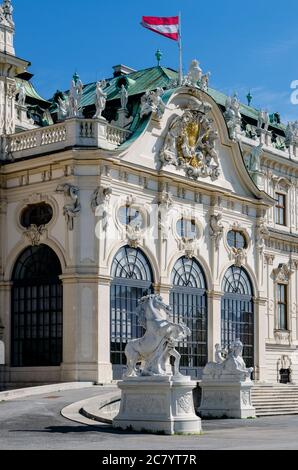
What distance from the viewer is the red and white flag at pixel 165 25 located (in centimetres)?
4528

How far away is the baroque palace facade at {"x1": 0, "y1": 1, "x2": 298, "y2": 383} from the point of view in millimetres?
38875

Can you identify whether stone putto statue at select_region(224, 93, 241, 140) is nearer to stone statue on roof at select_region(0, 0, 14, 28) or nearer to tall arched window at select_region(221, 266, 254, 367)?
tall arched window at select_region(221, 266, 254, 367)

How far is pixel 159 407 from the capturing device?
939 inches

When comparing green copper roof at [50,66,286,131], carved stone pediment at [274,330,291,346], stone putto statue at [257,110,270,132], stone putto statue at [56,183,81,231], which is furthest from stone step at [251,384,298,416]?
stone putto statue at [257,110,270,132]

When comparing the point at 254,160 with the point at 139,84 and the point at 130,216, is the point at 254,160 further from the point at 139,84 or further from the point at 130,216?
the point at 130,216

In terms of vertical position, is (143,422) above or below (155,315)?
below

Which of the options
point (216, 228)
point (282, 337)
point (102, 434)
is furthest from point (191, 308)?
point (102, 434)

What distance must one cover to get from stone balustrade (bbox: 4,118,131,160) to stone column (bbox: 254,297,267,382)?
12430 mm

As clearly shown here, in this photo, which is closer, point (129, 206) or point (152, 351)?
point (152, 351)

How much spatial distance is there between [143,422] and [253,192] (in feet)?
85.4

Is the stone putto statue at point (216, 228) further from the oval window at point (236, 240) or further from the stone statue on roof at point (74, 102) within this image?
the stone statue on roof at point (74, 102)
